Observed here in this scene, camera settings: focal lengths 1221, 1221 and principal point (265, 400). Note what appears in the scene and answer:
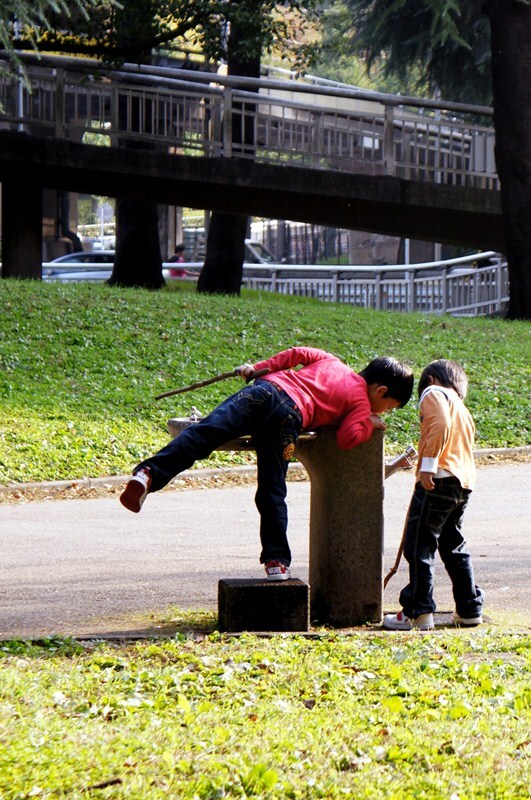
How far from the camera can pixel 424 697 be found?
4.57 metres

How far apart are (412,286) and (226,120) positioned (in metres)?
9.38

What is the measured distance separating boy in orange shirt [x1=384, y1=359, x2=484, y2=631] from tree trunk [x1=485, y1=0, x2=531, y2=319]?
1540cm

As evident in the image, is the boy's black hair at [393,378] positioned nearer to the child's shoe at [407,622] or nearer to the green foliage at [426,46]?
the child's shoe at [407,622]

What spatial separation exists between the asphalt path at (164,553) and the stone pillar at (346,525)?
0.63 metres

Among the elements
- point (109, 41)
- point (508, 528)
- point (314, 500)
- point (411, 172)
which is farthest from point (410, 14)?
point (314, 500)

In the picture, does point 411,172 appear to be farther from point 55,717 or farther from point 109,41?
point 55,717

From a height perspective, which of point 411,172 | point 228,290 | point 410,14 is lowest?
point 228,290

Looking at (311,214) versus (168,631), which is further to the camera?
(311,214)

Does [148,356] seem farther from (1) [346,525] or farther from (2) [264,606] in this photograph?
(2) [264,606]

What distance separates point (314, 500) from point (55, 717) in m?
2.27

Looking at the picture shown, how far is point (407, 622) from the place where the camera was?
5965 mm

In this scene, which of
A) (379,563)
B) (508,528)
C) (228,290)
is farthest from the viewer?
(228,290)

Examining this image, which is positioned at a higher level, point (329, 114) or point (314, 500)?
point (329, 114)

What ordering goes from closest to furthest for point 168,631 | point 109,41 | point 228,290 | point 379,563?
point 168,631
point 379,563
point 109,41
point 228,290
